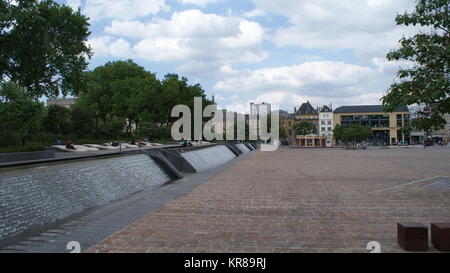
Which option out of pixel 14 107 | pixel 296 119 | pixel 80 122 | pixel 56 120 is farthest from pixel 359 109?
pixel 14 107

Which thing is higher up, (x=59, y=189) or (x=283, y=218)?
(x=59, y=189)

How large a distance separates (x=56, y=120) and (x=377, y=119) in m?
107

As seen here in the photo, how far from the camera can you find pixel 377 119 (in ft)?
404

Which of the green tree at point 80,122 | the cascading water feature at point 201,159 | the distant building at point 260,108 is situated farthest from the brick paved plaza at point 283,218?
the distant building at point 260,108

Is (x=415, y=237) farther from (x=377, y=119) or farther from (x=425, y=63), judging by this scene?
(x=377, y=119)

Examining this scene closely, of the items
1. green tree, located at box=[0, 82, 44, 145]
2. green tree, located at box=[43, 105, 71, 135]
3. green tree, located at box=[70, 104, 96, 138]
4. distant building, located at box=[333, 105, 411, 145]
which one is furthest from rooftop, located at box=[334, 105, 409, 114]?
green tree, located at box=[0, 82, 44, 145]

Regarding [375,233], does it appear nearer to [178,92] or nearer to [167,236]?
[167,236]

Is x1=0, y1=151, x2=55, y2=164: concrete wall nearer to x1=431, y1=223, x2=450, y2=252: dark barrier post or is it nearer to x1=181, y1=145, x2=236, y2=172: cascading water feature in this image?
x1=181, y1=145, x2=236, y2=172: cascading water feature

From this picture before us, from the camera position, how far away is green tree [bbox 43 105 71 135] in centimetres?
4191

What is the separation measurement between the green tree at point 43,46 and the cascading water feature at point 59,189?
49.1ft

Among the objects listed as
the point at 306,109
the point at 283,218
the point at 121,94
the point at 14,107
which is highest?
the point at 306,109
